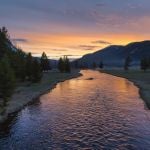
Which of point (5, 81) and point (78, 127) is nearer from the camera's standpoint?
point (78, 127)

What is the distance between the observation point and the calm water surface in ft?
113

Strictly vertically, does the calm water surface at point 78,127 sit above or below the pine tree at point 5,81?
below

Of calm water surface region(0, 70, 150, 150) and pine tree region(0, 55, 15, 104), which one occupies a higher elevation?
pine tree region(0, 55, 15, 104)

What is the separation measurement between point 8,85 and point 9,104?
690 centimetres

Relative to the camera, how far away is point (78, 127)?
42.2 m

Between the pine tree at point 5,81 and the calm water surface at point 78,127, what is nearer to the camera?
the calm water surface at point 78,127

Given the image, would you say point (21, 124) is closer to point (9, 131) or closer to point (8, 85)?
point (9, 131)

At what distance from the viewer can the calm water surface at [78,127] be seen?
34.5m

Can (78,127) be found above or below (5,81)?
below

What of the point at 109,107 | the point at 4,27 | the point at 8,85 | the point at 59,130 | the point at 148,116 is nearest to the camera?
the point at 59,130

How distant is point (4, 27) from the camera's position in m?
117

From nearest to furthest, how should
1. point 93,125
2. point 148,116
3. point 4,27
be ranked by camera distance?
1. point 93,125
2. point 148,116
3. point 4,27

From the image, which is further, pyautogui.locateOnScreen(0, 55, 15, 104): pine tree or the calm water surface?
pyautogui.locateOnScreen(0, 55, 15, 104): pine tree

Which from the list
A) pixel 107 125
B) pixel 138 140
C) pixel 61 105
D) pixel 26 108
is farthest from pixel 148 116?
pixel 26 108
